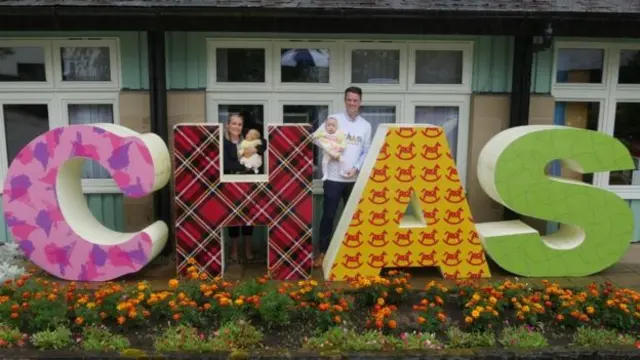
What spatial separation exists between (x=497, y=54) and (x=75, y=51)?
4839 mm

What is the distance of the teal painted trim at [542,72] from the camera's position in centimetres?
659

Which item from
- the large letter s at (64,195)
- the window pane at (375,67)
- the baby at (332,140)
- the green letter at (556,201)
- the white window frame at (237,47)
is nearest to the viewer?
the large letter s at (64,195)

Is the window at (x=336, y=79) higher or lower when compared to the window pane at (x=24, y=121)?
higher

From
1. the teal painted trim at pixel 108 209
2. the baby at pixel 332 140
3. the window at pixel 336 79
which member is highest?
the window at pixel 336 79

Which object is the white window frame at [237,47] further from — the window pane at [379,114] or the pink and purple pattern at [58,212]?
the pink and purple pattern at [58,212]

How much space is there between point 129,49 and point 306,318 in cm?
371

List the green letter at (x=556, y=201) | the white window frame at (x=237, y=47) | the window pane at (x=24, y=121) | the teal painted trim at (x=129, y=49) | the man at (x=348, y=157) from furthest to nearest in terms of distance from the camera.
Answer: the window pane at (x=24, y=121), the white window frame at (x=237, y=47), the teal painted trim at (x=129, y=49), the man at (x=348, y=157), the green letter at (x=556, y=201)

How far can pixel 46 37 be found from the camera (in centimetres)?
636

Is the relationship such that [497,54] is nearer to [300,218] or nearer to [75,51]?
[300,218]

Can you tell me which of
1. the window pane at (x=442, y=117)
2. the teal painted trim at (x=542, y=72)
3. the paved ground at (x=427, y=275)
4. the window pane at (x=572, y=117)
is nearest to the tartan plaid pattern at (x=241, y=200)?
the paved ground at (x=427, y=275)

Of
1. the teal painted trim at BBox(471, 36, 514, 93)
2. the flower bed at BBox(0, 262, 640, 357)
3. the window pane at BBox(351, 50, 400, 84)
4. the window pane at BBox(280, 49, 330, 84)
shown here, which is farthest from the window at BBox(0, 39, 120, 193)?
A: the teal painted trim at BBox(471, 36, 514, 93)

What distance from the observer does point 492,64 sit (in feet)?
21.6

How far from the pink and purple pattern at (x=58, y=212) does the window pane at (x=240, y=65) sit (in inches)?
65.5

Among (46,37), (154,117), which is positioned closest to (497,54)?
(154,117)
